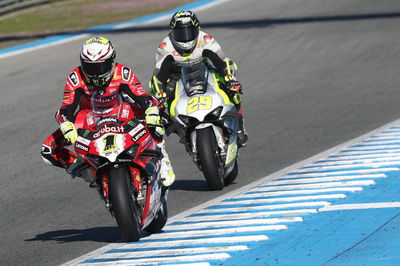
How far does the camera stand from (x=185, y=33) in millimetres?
11188

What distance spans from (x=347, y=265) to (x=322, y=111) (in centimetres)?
1056

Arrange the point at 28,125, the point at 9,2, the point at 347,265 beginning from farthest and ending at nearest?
1. the point at 9,2
2. the point at 28,125
3. the point at 347,265

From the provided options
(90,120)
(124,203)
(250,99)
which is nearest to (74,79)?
(90,120)

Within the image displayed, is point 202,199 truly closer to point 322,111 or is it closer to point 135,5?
point 322,111

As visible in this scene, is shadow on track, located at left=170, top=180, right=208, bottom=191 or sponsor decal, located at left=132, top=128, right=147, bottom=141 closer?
sponsor decal, located at left=132, top=128, right=147, bottom=141

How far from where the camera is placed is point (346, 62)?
71.8 feet

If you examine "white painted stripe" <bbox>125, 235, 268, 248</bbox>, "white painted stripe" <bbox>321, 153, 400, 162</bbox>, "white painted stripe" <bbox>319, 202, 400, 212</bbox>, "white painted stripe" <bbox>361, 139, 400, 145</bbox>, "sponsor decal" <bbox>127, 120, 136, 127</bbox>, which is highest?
"sponsor decal" <bbox>127, 120, 136, 127</bbox>

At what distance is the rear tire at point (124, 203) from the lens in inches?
305

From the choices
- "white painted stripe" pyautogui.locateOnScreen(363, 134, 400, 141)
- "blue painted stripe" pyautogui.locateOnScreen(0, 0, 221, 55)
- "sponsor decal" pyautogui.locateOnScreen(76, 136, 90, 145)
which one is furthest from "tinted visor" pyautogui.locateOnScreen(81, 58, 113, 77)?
"blue painted stripe" pyautogui.locateOnScreen(0, 0, 221, 55)

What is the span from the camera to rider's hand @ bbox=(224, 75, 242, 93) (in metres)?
11.2

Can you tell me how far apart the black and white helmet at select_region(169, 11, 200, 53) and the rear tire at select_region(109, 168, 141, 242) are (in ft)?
11.5

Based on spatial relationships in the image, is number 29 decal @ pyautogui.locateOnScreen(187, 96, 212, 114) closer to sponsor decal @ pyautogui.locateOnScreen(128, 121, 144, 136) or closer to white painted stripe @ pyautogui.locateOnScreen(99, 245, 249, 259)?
sponsor decal @ pyautogui.locateOnScreen(128, 121, 144, 136)

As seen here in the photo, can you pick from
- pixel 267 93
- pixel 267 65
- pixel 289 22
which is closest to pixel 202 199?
pixel 267 93

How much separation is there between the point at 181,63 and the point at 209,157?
4.13ft
